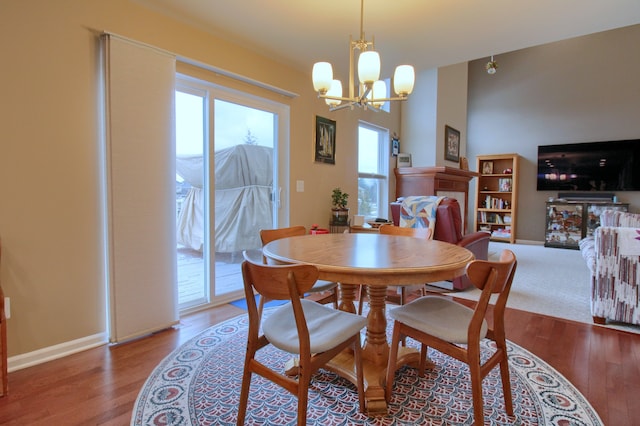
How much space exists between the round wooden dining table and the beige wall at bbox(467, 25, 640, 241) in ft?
19.7

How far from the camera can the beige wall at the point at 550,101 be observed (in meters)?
5.92

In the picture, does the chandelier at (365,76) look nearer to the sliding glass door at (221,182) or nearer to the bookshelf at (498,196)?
the sliding glass door at (221,182)

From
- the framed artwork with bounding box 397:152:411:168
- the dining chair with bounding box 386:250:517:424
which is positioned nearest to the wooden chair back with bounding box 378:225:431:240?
the dining chair with bounding box 386:250:517:424

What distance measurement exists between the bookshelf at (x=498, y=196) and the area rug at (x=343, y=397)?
5620 mm

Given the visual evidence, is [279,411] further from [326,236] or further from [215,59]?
[215,59]

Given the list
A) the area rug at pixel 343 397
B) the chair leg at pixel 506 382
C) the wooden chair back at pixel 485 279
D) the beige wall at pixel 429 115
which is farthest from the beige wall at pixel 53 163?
the beige wall at pixel 429 115

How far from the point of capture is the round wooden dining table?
1.35 meters

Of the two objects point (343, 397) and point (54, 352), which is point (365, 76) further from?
point (54, 352)

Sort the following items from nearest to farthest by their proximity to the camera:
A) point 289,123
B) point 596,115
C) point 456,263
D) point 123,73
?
point 456,263 → point 123,73 → point 289,123 → point 596,115

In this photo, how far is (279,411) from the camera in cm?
157

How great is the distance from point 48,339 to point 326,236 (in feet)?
5.92

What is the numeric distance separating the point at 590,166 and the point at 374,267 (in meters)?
6.83

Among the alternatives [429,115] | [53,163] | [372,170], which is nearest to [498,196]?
[429,115]

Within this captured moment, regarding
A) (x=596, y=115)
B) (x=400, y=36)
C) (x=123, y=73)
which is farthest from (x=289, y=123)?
(x=596, y=115)
